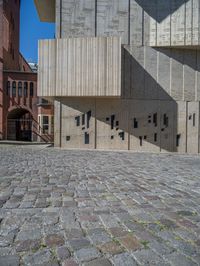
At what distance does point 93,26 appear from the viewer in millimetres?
17047

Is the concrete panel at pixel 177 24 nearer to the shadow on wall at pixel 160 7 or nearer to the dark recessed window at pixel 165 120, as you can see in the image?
the shadow on wall at pixel 160 7

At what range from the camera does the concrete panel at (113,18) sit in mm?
17109

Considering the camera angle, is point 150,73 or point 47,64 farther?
point 150,73

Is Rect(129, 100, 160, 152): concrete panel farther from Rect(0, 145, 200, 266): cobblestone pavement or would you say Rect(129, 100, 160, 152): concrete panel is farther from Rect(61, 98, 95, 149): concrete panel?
Rect(0, 145, 200, 266): cobblestone pavement

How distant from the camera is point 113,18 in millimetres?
17203

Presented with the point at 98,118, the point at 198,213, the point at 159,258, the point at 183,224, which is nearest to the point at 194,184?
the point at 198,213

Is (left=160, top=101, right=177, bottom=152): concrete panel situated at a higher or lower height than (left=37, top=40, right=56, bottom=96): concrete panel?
lower

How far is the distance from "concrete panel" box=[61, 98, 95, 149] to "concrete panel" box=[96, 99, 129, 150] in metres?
0.44

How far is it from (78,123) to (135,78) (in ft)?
15.2

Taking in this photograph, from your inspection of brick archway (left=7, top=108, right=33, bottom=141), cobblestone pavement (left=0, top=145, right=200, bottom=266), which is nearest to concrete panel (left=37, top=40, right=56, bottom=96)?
cobblestone pavement (left=0, top=145, right=200, bottom=266)

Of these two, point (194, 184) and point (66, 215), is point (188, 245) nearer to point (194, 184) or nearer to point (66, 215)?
point (66, 215)

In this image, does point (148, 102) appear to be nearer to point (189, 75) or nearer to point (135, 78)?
point (135, 78)

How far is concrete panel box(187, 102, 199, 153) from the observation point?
1819cm

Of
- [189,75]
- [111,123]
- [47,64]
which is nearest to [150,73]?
[189,75]
